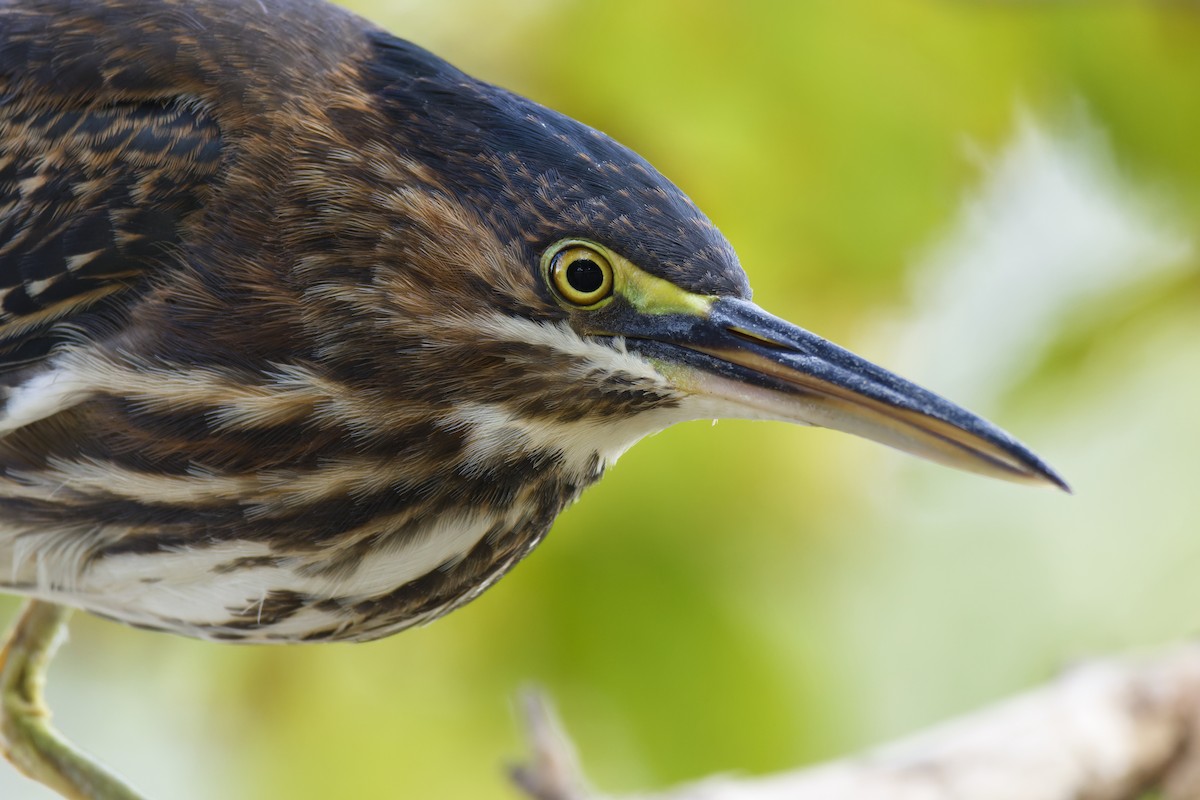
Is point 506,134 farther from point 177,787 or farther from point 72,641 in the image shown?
point 177,787

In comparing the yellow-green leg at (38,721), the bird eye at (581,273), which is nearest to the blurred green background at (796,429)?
the yellow-green leg at (38,721)

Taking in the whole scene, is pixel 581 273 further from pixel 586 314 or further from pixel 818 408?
pixel 818 408

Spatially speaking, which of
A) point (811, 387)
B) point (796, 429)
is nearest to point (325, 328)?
point (811, 387)

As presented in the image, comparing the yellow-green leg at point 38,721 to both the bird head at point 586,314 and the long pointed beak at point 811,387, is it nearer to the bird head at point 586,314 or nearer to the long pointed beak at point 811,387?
the bird head at point 586,314

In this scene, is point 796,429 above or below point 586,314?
above

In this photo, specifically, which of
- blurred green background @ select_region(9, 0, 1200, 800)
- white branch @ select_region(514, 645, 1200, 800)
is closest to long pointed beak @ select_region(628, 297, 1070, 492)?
blurred green background @ select_region(9, 0, 1200, 800)

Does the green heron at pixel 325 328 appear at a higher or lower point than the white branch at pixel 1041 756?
higher

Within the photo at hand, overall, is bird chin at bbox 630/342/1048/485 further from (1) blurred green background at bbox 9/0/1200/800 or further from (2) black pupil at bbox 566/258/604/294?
(1) blurred green background at bbox 9/0/1200/800
